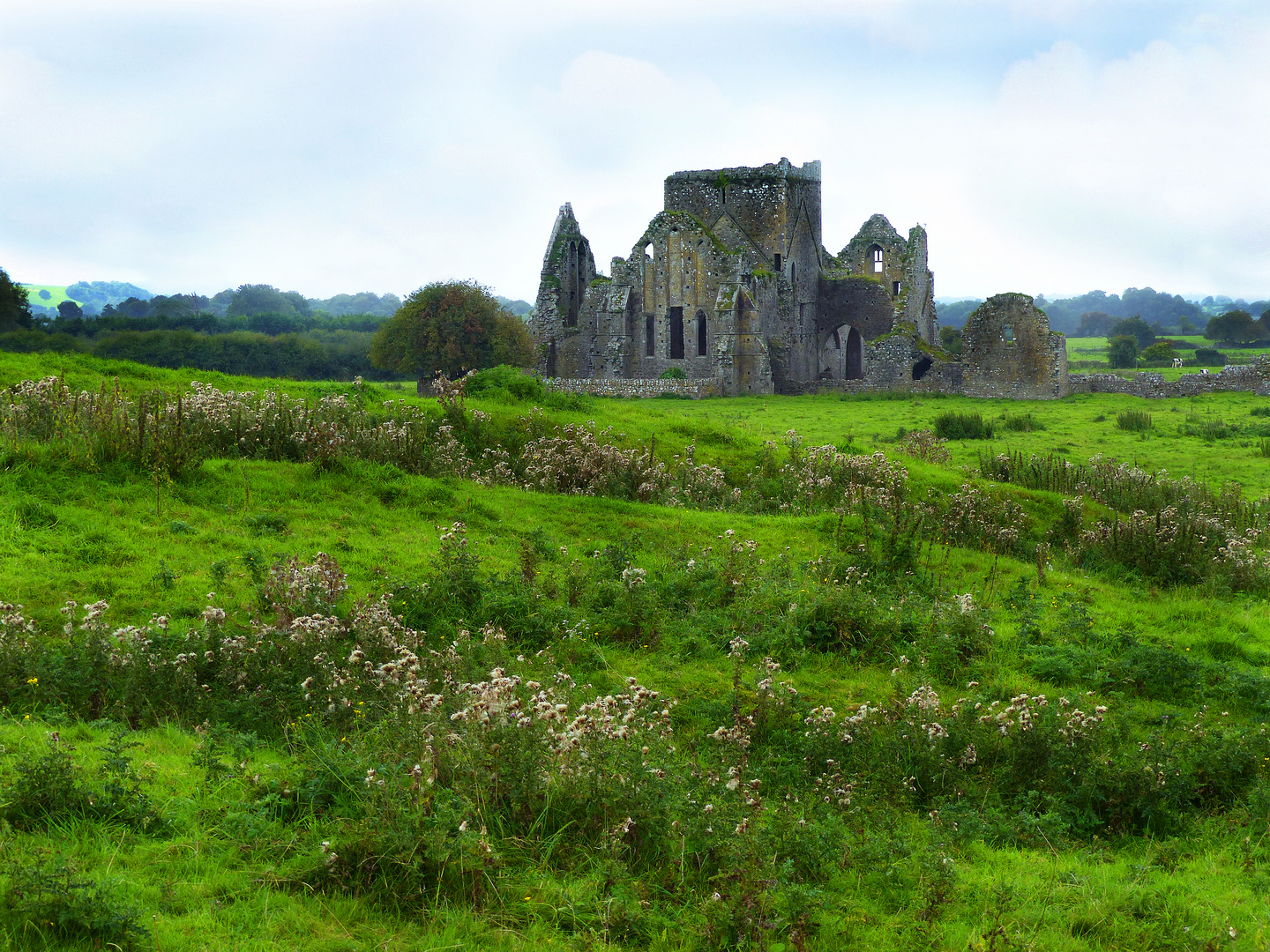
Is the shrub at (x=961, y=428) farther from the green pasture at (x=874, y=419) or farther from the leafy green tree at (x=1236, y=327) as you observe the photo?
the leafy green tree at (x=1236, y=327)

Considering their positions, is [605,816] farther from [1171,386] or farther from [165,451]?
[1171,386]

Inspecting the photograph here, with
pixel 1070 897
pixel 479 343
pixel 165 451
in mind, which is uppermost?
pixel 479 343

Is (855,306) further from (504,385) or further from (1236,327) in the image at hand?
(1236,327)

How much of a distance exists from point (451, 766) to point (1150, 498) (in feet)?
49.7

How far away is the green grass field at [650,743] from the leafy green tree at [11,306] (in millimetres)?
44273

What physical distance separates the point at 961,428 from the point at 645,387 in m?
A: 19.1

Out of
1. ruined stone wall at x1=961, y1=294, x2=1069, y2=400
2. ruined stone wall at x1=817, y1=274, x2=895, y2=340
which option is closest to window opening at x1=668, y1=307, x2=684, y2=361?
ruined stone wall at x1=817, y1=274, x2=895, y2=340

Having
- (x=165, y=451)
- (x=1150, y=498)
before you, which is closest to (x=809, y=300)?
(x=1150, y=498)

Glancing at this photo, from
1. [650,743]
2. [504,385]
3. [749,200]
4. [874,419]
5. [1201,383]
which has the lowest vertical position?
[650,743]

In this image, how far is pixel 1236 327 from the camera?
93062 mm

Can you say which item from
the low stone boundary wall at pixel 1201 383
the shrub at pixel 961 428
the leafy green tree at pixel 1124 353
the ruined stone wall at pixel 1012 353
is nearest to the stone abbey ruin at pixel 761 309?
the ruined stone wall at pixel 1012 353

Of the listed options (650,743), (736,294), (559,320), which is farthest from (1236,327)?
(650,743)

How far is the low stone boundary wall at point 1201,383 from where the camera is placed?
43.6 m

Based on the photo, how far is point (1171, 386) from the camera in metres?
44.7
